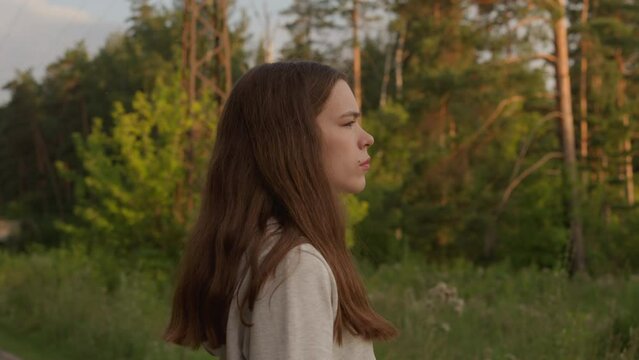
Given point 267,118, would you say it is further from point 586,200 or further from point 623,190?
point 623,190

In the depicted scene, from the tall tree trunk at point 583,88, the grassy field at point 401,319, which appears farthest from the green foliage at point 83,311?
the tall tree trunk at point 583,88

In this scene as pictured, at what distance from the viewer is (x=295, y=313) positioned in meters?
1.79

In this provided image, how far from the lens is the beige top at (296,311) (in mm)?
1791

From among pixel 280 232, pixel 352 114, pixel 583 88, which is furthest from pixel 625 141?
pixel 280 232

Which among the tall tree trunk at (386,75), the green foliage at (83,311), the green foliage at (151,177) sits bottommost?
the green foliage at (83,311)

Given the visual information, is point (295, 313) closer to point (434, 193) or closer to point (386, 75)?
point (434, 193)

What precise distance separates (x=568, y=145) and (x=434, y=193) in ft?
14.5

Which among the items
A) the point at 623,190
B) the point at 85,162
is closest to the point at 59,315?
the point at 85,162

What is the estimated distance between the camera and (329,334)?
1.83 meters

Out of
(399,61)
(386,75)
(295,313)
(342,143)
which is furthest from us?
(399,61)

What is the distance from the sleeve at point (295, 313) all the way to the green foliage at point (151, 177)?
41.4ft

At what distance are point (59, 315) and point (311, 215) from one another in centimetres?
1096

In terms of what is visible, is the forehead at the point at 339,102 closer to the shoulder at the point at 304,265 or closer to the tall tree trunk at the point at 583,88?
the shoulder at the point at 304,265

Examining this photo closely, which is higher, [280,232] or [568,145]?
[280,232]
